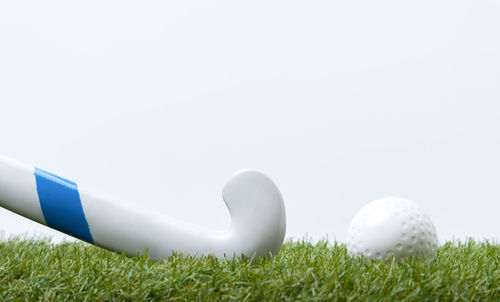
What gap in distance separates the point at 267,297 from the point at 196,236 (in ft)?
1.43

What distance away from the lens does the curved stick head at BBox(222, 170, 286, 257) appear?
1.76 meters

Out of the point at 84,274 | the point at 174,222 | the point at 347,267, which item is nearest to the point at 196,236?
the point at 174,222

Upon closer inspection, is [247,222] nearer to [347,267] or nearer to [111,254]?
[347,267]

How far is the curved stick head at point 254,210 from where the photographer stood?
1758 millimetres

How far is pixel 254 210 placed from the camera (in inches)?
69.3

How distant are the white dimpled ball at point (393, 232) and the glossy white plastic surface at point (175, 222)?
0.26 meters

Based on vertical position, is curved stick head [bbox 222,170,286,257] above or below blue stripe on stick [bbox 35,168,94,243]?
above

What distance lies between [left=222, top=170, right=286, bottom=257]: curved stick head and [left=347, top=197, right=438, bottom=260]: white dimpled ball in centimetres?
27

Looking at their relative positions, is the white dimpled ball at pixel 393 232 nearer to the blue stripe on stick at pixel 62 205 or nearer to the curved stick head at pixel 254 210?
the curved stick head at pixel 254 210

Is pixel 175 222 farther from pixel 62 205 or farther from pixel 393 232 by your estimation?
pixel 393 232

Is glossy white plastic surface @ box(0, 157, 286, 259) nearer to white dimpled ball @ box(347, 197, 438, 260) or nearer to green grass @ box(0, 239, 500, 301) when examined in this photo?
green grass @ box(0, 239, 500, 301)

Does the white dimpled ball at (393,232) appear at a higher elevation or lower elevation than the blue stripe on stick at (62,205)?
higher

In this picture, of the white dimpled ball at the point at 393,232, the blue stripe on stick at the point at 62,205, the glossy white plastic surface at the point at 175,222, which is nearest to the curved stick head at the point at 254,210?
the glossy white plastic surface at the point at 175,222

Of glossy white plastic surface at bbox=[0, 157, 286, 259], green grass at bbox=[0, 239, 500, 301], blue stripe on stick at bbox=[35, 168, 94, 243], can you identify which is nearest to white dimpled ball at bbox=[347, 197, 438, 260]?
green grass at bbox=[0, 239, 500, 301]
